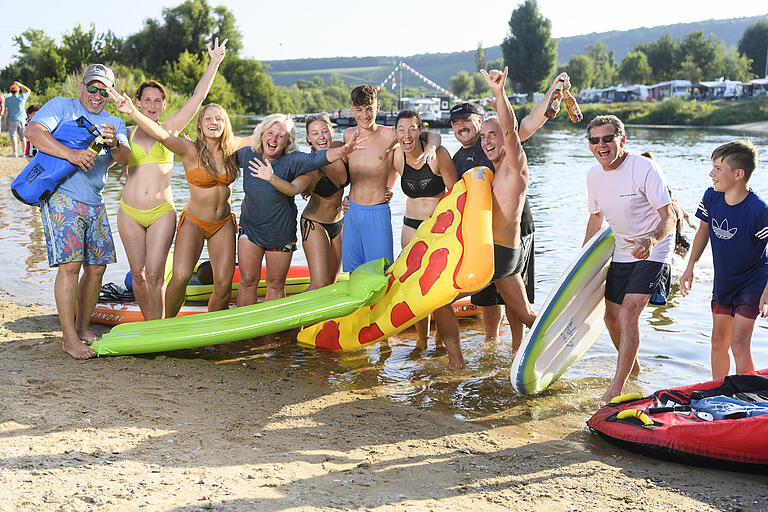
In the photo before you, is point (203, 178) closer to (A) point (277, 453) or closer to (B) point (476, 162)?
(B) point (476, 162)

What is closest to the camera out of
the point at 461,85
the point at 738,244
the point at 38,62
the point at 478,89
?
the point at 738,244

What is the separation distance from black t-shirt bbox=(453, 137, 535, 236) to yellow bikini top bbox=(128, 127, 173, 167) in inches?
90.9

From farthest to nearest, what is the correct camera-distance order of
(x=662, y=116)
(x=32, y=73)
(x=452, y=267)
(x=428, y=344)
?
(x=662, y=116) → (x=32, y=73) → (x=428, y=344) → (x=452, y=267)

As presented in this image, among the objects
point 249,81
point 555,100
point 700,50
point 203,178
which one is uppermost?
point 700,50

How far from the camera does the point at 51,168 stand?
491 cm

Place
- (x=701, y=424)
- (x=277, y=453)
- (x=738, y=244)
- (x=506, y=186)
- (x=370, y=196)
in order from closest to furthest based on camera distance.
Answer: (x=277, y=453), (x=701, y=424), (x=738, y=244), (x=506, y=186), (x=370, y=196)

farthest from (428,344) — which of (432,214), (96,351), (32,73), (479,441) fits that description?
(32,73)

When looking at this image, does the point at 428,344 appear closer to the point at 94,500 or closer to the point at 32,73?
the point at 94,500

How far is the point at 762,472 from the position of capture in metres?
3.80

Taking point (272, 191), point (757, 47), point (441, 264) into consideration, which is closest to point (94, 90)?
point (272, 191)

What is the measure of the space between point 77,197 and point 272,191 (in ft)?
4.63

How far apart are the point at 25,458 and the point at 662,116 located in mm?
57107

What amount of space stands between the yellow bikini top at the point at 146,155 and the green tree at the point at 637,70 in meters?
84.1

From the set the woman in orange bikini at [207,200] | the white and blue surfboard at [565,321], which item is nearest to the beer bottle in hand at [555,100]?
the white and blue surfboard at [565,321]
